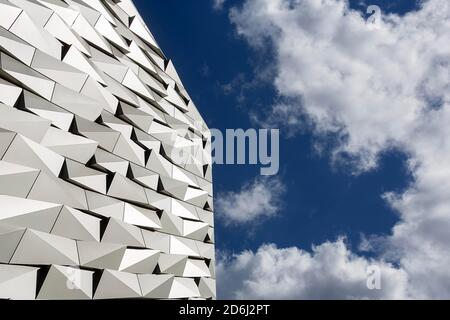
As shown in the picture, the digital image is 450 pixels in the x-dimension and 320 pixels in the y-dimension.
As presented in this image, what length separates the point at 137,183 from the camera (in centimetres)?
1075

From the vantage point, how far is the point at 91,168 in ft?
29.5

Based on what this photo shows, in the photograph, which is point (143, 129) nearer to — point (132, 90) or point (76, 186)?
point (132, 90)

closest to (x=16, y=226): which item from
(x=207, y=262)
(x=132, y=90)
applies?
(x=132, y=90)

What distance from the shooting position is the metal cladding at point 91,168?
6.95m

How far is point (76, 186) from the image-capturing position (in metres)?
8.48

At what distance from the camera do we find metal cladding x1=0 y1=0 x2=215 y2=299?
22.8 ft

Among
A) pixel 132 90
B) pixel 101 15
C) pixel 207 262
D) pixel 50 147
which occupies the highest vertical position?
pixel 101 15

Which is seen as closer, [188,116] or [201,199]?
[201,199]

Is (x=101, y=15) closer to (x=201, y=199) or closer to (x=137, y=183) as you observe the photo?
(x=137, y=183)
